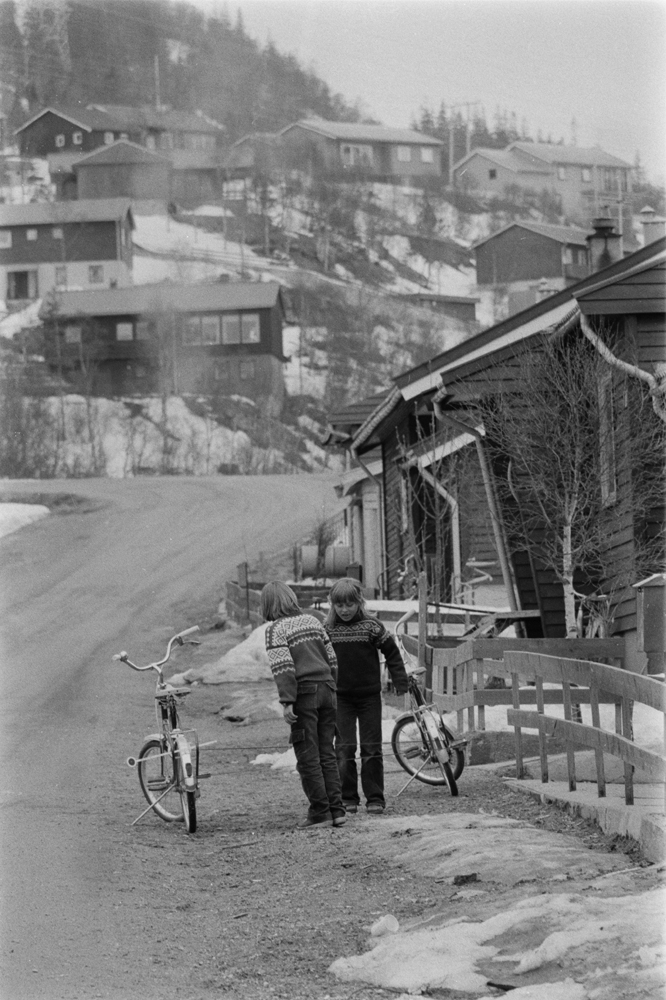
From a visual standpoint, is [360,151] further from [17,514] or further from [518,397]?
[518,397]

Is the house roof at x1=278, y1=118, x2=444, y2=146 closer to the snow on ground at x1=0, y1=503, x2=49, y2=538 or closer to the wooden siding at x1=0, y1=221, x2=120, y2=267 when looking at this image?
the wooden siding at x1=0, y1=221, x2=120, y2=267

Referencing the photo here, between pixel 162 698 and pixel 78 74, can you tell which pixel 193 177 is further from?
pixel 162 698

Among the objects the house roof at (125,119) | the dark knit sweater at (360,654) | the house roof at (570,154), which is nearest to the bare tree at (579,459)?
the dark knit sweater at (360,654)

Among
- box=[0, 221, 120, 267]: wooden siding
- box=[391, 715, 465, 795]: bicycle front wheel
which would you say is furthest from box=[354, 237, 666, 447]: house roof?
box=[0, 221, 120, 267]: wooden siding

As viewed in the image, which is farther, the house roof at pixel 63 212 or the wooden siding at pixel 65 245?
the wooden siding at pixel 65 245

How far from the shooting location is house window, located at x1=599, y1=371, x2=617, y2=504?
668 inches

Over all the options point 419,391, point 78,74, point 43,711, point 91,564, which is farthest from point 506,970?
point 78,74

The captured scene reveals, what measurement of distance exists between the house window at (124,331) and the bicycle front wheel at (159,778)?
85.8 meters

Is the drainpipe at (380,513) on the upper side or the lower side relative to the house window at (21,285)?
lower

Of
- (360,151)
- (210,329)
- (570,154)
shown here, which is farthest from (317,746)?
(360,151)

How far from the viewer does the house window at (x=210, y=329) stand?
96.9 metres

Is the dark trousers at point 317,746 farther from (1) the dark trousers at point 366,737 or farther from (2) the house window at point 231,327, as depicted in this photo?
(2) the house window at point 231,327

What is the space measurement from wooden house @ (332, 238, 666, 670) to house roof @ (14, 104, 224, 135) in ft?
404

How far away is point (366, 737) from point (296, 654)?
3.51 feet
